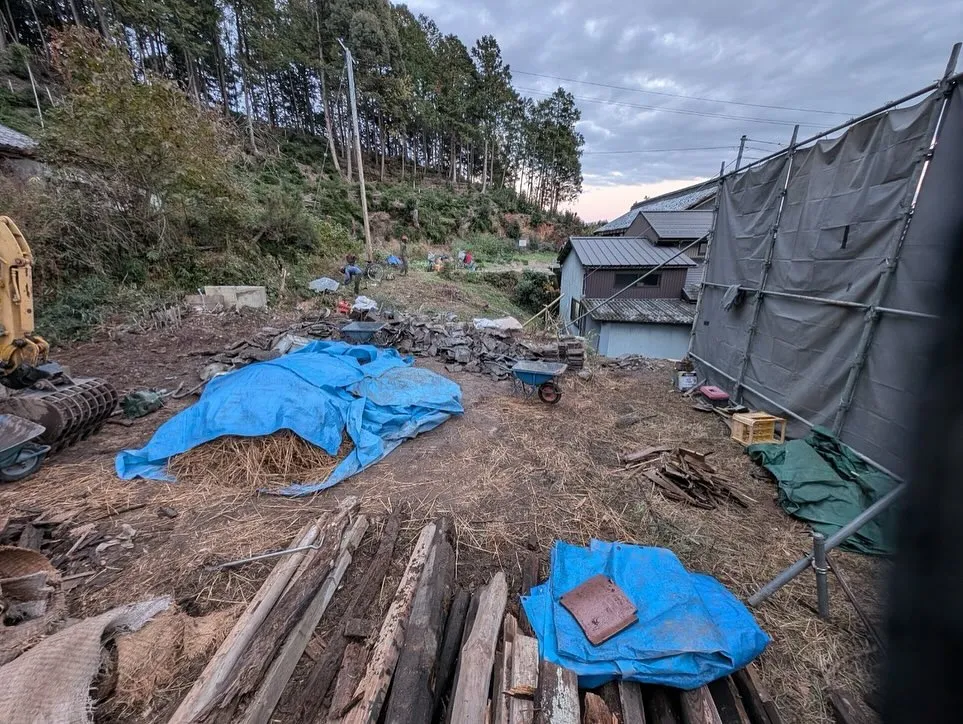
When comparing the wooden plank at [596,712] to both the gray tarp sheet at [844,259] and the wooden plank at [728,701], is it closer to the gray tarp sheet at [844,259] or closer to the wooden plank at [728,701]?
the wooden plank at [728,701]

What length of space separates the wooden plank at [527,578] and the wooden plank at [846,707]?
1453 millimetres

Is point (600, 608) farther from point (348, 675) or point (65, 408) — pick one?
point (65, 408)

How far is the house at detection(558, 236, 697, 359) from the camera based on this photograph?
14.0 m

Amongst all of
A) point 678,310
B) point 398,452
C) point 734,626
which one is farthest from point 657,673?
point 678,310

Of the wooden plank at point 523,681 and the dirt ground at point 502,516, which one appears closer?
the wooden plank at point 523,681

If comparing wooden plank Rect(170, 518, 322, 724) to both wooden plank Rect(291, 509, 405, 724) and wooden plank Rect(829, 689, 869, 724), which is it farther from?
wooden plank Rect(829, 689, 869, 724)

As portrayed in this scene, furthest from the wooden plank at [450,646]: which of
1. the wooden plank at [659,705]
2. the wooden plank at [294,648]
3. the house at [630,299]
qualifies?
the house at [630,299]

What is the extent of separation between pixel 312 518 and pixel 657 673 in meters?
2.54

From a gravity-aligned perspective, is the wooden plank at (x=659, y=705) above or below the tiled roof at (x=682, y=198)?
below

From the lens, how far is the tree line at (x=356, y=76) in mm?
19188

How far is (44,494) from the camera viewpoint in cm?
315

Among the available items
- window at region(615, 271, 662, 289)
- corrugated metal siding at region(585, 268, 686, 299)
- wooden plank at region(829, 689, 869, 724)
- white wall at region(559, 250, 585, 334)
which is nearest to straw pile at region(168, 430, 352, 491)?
wooden plank at region(829, 689, 869, 724)

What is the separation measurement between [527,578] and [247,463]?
2.78 m

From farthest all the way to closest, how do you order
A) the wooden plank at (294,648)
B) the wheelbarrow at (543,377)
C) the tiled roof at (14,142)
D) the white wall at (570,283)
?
the white wall at (570,283)
the tiled roof at (14,142)
the wheelbarrow at (543,377)
the wooden plank at (294,648)
